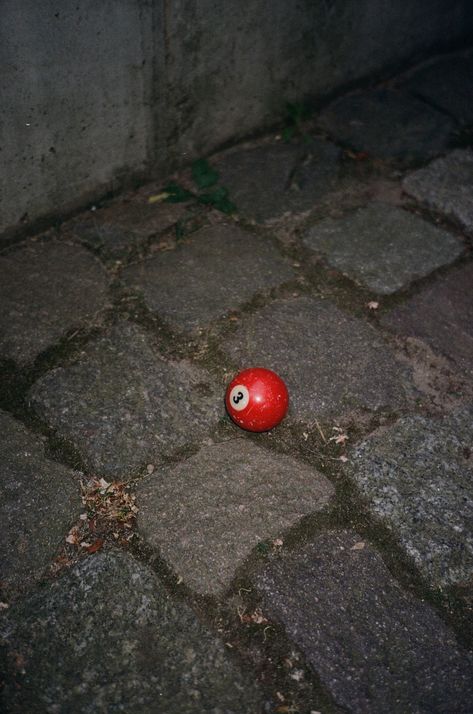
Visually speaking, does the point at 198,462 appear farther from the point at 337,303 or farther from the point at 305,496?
the point at 337,303

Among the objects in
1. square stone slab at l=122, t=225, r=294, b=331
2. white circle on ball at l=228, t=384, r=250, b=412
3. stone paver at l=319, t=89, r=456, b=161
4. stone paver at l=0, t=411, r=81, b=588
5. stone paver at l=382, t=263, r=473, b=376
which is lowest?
stone paver at l=0, t=411, r=81, b=588

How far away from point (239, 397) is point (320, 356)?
515 mm

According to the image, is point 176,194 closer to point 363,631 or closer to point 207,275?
point 207,275

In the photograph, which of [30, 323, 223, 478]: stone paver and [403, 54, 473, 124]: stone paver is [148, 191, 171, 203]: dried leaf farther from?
[403, 54, 473, 124]: stone paver

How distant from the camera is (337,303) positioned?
9.47 feet

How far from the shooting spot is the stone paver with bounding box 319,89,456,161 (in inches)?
147

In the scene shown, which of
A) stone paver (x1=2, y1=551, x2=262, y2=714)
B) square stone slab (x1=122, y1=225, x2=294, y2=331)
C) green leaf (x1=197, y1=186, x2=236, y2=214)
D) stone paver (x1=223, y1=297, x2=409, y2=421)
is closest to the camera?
stone paver (x1=2, y1=551, x2=262, y2=714)

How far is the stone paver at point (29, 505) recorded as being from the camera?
6.58 ft

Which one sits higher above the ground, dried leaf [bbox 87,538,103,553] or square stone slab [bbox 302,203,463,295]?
square stone slab [bbox 302,203,463,295]

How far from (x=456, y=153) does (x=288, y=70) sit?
40.9 inches

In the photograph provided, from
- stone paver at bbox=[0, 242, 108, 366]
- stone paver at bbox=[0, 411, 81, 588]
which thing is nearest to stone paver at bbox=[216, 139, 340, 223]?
stone paver at bbox=[0, 242, 108, 366]

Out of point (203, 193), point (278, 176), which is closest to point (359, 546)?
point (203, 193)

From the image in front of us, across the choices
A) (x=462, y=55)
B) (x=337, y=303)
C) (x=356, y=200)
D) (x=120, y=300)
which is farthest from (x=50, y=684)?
(x=462, y=55)

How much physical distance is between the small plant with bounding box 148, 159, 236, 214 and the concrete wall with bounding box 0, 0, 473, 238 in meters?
0.14
